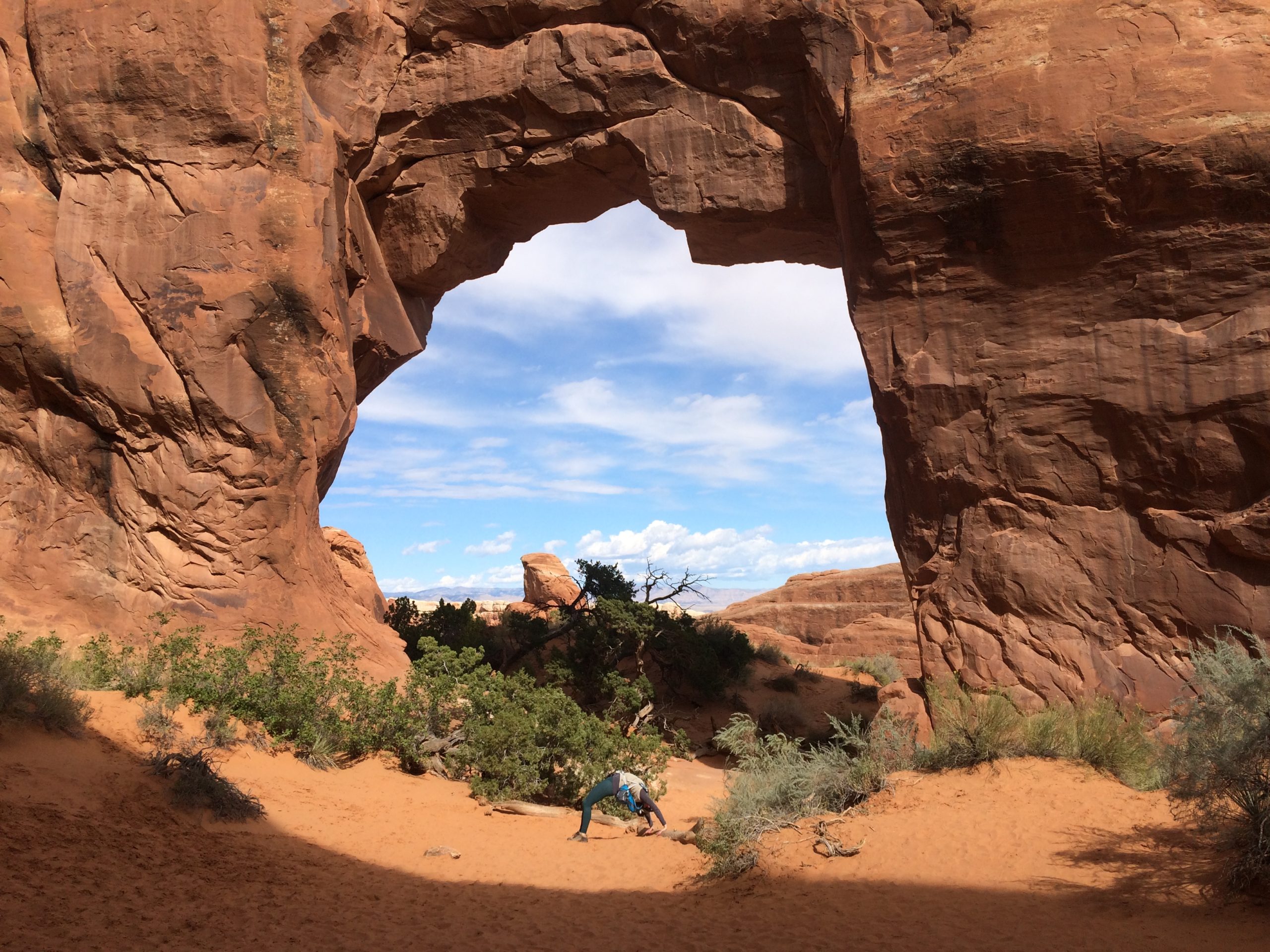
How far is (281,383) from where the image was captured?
39.0ft

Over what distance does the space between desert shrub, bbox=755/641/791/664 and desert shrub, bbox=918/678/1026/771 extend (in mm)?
11057

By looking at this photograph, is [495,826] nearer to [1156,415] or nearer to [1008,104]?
[1156,415]

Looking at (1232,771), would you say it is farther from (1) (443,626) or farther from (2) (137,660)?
(1) (443,626)

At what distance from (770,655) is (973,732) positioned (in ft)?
40.4

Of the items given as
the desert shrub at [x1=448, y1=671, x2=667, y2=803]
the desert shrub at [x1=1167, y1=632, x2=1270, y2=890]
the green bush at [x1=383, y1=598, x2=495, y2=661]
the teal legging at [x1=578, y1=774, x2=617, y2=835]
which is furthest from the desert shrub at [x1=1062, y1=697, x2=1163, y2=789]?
the green bush at [x1=383, y1=598, x2=495, y2=661]

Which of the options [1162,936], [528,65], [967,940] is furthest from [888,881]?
[528,65]

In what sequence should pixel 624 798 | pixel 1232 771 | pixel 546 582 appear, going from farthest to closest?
1. pixel 546 582
2. pixel 624 798
3. pixel 1232 771

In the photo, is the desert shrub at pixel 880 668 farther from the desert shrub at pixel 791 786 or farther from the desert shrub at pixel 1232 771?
the desert shrub at pixel 1232 771

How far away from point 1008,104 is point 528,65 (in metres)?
6.75

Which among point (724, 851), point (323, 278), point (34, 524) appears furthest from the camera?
point (323, 278)

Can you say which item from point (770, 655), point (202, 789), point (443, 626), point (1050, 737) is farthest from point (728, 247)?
point (770, 655)

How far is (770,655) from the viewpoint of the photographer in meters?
21.1

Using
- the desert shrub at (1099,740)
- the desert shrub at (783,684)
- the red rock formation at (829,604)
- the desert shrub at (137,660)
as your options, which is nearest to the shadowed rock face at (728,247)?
the desert shrub at (137,660)

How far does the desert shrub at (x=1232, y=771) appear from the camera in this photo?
542 centimetres
